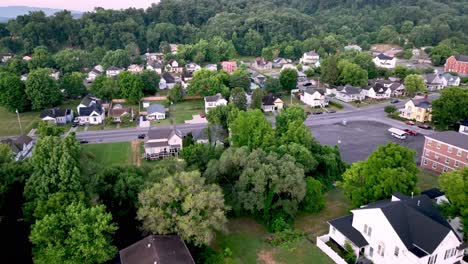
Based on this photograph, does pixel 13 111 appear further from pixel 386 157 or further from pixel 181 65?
pixel 386 157

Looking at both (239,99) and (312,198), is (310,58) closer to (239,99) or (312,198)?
(239,99)

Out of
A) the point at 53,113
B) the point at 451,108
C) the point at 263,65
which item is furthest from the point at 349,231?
the point at 263,65

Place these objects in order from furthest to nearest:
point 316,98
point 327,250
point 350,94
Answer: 1. point 350,94
2. point 316,98
3. point 327,250

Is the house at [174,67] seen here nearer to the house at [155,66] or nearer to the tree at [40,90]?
the house at [155,66]

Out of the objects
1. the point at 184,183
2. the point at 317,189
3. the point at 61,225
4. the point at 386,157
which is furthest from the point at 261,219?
the point at 61,225

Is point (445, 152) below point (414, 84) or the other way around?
below

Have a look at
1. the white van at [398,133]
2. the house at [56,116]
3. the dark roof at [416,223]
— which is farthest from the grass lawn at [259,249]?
the house at [56,116]
